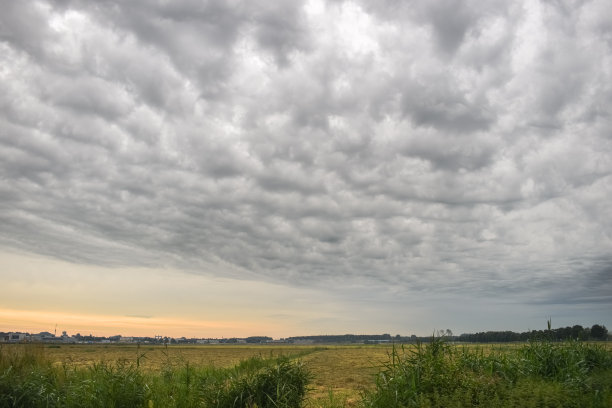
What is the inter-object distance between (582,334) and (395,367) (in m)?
8.46

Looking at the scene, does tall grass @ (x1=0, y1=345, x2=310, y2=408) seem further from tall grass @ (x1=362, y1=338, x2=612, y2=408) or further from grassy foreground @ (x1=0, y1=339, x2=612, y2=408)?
tall grass @ (x1=362, y1=338, x2=612, y2=408)

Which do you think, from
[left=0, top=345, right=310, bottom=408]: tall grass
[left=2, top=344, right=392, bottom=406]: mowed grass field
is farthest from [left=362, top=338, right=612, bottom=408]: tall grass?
[left=0, top=345, right=310, bottom=408]: tall grass

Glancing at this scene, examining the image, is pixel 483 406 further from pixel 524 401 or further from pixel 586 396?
pixel 586 396

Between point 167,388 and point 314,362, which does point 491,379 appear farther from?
point 314,362

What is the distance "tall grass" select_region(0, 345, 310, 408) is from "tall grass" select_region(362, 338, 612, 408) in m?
2.49

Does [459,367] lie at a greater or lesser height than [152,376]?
greater

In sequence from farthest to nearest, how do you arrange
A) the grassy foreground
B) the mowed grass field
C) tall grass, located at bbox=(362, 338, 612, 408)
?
the mowed grass field < the grassy foreground < tall grass, located at bbox=(362, 338, 612, 408)

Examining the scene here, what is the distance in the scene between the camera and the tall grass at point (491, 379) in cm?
849

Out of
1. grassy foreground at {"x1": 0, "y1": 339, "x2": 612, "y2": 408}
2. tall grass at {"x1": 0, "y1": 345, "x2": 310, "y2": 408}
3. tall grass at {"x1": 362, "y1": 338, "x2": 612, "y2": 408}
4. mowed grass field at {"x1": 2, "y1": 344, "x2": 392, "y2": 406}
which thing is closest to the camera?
tall grass at {"x1": 362, "y1": 338, "x2": 612, "y2": 408}

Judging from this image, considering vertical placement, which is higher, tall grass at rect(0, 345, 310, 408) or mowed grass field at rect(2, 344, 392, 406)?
tall grass at rect(0, 345, 310, 408)

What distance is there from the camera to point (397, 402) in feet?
30.8

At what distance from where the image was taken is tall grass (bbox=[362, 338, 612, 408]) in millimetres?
8492

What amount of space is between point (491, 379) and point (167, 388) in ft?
27.1

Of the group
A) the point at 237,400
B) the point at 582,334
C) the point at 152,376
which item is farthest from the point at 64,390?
the point at 582,334
